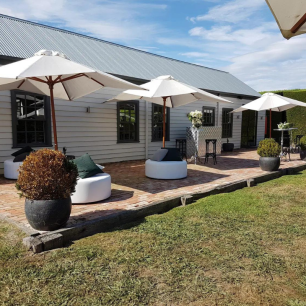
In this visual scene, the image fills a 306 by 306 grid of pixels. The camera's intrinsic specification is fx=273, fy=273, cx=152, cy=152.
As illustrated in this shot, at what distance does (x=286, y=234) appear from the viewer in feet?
12.4

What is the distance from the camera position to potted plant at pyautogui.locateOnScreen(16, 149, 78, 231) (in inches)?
139

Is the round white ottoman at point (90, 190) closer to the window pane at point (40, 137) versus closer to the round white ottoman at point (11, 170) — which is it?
the round white ottoman at point (11, 170)

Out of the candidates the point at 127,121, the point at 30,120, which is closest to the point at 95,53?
the point at 127,121

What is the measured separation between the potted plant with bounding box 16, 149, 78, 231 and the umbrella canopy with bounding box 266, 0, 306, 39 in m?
2.94

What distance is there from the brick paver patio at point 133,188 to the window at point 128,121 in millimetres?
1402

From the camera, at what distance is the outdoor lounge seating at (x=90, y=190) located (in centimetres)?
489

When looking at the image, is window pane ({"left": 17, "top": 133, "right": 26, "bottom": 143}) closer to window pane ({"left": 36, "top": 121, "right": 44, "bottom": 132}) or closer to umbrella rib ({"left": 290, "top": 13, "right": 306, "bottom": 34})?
window pane ({"left": 36, "top": 121, "right": 44, "bottom": 132})

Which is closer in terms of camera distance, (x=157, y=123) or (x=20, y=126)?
(x=20, y=126)

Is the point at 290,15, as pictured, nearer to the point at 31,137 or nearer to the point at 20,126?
the point at 20,126

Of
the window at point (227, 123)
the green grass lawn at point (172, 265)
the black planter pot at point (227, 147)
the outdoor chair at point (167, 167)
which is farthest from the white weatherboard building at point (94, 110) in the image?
the green grass lawn at point (172, 265)

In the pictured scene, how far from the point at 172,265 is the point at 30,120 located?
6.95 metres

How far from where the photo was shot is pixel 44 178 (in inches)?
139

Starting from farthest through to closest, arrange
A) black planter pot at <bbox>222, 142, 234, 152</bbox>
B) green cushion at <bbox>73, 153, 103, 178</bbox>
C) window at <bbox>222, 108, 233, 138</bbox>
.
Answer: window at <bbox>222, 108, 233, 138</bbox> < black planter pot at <bbox>222, 142, 234, 152</bbox> < green cushion at <bbox>73, 153, 103, 178</bbox>

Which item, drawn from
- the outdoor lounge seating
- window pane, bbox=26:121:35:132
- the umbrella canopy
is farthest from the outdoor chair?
the umbrella canopy
